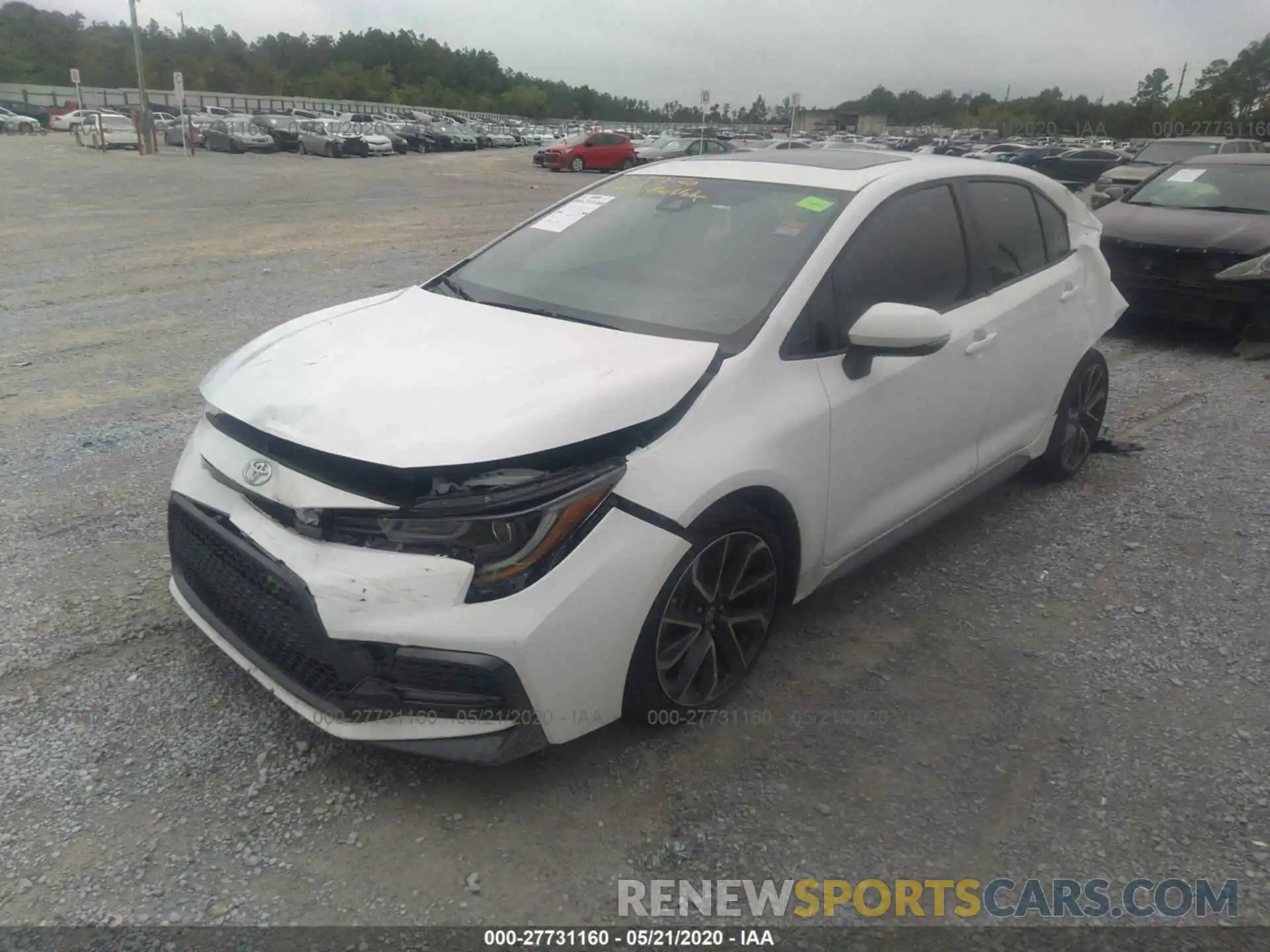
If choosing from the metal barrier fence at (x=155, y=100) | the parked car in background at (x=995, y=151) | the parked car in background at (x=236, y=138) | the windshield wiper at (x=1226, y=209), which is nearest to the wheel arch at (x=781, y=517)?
the windshield wiper at (x=1226, y=209)

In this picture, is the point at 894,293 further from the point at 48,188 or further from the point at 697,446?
the point at 48,188

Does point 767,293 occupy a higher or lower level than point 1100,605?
higher

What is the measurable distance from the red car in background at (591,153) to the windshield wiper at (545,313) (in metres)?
32.3

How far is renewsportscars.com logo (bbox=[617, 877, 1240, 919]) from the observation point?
2383mm

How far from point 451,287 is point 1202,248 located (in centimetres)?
672

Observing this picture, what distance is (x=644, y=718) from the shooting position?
2.84m

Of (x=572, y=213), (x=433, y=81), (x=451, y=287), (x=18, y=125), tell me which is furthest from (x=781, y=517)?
(x=433, y=81)

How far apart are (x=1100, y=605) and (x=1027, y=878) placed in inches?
68.0

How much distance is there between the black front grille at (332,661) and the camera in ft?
7.98

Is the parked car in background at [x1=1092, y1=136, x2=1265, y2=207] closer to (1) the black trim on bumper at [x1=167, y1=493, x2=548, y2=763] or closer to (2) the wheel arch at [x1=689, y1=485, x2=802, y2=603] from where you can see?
(2) the wheel arch at [x1=689, y1=485, x2=802, y2=603]

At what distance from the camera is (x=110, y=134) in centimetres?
3538

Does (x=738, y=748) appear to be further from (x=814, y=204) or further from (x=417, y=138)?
(x=417, y=138)

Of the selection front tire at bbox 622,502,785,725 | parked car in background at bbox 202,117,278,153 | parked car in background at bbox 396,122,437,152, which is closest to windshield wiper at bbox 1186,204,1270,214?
front tire at bbox 622,502,785,725

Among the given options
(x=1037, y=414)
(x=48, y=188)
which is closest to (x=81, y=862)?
(x=1037, y=414)
